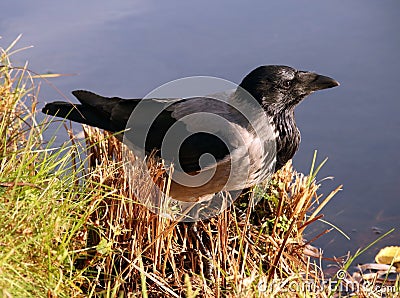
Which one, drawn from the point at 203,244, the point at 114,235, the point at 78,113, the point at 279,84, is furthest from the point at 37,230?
the point at 279,84

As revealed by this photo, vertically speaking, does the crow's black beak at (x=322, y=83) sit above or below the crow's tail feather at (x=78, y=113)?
above

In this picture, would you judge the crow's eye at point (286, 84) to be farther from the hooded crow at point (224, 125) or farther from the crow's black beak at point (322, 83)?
the crow's black beak at point (322, 83)

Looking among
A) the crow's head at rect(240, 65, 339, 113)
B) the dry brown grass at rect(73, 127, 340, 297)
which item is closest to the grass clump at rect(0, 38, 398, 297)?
the dry brown grass at rect(73, 127, 340, 297)

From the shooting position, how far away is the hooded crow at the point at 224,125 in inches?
125

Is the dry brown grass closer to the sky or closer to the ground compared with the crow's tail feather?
closer to the ground

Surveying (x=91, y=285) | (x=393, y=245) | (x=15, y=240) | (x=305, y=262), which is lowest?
(x=393, y=245)

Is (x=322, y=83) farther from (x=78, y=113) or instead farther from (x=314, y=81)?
(x=78, y=113)

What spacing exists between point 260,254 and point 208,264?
0.98 feet

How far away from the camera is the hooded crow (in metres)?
3.18

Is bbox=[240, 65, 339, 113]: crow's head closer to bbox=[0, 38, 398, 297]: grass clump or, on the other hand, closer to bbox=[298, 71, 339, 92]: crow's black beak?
bbox=[298, 71, 339, 92]: crow's black beak

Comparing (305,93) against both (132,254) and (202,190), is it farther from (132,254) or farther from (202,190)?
(132,254)

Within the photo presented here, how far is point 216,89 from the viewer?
3.57 meters

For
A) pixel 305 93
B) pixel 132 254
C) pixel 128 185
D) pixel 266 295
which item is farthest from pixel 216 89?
pixel 266 295

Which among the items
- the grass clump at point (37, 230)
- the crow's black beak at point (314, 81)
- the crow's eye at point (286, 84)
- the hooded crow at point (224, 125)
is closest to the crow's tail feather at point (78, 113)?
the hooded crow at point (224, 125)
